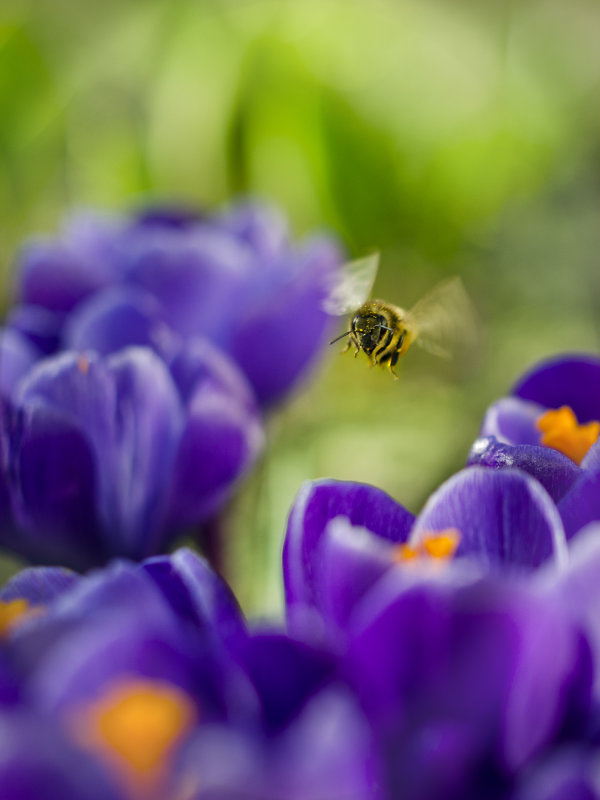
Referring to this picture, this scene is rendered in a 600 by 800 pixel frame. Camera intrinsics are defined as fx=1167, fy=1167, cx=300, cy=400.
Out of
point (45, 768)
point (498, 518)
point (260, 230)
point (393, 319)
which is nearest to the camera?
point (45, 768)

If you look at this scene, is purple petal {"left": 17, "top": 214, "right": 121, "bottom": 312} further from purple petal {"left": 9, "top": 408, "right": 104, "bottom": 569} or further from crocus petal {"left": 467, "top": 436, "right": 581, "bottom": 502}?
crocus petal {"left": 467, "top": 436, "right": 581, "bottom": 502}

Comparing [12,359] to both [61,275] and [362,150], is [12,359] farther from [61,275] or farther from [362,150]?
[362,150]

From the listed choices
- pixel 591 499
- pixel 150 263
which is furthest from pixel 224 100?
pixel 591 499

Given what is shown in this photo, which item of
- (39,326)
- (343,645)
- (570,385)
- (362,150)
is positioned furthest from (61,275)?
(362,150)

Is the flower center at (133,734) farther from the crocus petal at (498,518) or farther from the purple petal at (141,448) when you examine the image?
the purple petal at (141,448)

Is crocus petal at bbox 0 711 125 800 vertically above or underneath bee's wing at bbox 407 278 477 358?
underneath

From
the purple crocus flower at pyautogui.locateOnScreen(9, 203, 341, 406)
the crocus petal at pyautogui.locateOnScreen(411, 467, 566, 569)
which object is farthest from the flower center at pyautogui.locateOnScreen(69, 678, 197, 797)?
the purple crocus flower at pyautogui.locateOnScreen(9, 203, 341, 406)
